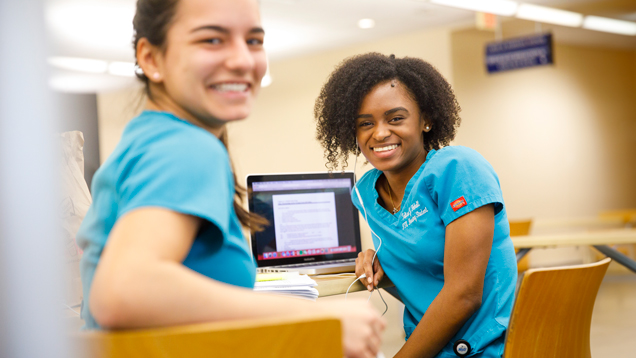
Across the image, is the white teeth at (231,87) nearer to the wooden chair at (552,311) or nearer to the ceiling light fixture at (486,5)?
the wooden chair at (552,311)

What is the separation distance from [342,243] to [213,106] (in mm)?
1539

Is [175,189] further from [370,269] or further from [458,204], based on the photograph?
[370,269]

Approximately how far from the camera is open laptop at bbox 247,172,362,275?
214cm

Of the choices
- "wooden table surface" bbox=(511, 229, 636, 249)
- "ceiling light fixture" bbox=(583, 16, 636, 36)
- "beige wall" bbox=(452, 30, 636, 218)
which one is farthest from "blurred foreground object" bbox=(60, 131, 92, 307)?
"beige wall" bbox=(452, 30, 636, 218)

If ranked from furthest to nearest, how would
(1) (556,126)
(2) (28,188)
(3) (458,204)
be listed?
(1) (556,126), (3) (458,204), (2) (28,188)

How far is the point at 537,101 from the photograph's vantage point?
7820 mm

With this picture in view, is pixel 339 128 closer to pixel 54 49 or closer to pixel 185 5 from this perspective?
pixel 185 5

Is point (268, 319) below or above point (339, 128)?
below

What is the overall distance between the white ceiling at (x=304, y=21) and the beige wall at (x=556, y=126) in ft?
2.45

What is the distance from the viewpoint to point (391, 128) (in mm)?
1651

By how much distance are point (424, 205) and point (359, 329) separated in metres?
0.81


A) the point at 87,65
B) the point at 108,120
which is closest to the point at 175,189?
the point at 87,65

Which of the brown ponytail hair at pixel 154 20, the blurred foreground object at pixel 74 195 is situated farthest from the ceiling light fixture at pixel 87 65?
the brown ponytail hair at pixel 154 20

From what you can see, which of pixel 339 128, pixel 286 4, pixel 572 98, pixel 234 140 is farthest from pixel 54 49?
pixel 572 98
